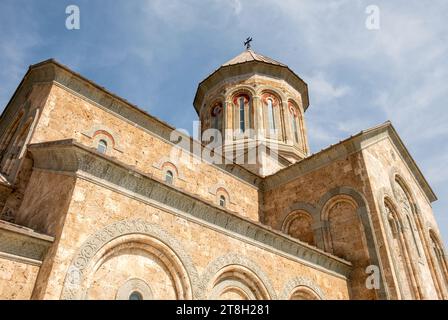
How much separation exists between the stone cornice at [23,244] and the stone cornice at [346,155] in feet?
29.7

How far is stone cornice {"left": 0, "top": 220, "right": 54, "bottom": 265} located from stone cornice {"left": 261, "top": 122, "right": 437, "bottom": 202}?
9.05 metres

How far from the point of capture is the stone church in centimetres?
509

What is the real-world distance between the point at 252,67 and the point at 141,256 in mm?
13315

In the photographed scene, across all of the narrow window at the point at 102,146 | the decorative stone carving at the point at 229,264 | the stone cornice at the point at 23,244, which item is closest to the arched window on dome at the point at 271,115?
the narrow window at the point at 102,146

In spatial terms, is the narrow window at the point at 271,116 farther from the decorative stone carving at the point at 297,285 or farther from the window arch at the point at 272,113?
the decorative stone carving at the point at 297,285

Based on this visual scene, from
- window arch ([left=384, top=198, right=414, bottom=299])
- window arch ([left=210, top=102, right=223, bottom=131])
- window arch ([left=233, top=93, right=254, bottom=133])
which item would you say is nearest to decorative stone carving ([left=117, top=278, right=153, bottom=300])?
window arch ([left=384, top=198, right=414, bottom=299])

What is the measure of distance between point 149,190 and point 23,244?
208cm

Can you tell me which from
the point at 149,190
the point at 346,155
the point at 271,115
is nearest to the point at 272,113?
the point at 271,115

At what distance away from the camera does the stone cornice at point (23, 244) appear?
4594 mm

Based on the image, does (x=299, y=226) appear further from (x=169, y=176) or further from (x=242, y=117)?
(x=242, y=117)

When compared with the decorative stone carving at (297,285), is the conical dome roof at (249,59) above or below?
above

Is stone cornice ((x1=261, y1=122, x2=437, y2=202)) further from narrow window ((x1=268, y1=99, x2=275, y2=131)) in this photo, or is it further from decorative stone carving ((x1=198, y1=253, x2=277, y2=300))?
decorative stone carving ((x1=198, y1=253, x2=277, y2=300))

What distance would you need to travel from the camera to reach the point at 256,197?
12719 millimetres
